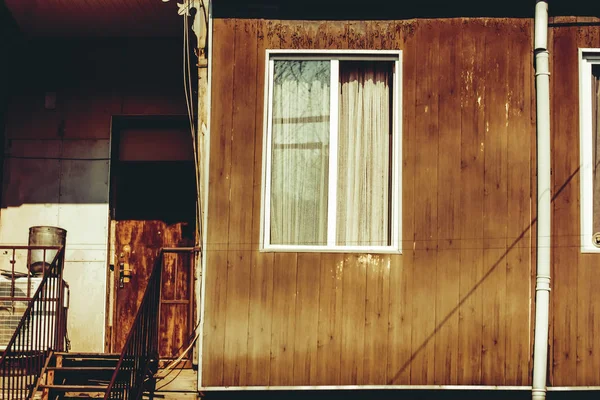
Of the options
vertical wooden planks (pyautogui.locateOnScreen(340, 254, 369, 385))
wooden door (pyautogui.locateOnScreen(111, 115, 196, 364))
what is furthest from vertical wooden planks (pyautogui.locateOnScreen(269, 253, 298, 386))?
wooden door (pyautogui.locateOnScreen(111, 115, 196, 364))

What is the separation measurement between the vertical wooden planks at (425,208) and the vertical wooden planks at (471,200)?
260 mm

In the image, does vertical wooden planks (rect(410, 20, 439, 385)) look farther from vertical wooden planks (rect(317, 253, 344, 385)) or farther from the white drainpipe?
the white drainpipe

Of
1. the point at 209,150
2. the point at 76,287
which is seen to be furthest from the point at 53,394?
the point at 209,150

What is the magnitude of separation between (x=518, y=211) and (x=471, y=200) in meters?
0.45

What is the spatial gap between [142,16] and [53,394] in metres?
4.38

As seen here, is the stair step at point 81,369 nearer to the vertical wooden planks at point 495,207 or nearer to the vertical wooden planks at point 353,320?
the vertical wooden planks at point 353,320

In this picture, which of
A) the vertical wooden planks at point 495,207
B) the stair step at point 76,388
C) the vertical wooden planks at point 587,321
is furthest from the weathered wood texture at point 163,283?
the vertical wooden planks at point 587,321

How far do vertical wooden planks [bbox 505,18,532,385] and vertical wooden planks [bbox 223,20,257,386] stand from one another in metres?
2.43

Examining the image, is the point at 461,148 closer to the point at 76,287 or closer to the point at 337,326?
the point at 337,326

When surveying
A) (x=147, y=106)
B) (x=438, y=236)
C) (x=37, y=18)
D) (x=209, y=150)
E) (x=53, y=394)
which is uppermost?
(x=37, y=18)

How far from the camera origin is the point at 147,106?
37.9 ft

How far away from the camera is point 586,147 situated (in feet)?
29.3

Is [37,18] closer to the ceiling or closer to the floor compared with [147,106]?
closer to the ceiling

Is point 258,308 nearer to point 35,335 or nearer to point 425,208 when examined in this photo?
point 425,208
